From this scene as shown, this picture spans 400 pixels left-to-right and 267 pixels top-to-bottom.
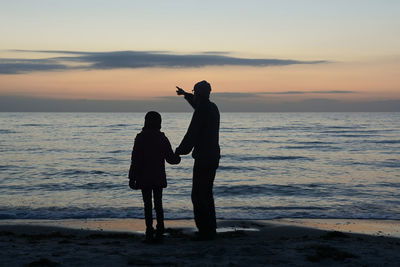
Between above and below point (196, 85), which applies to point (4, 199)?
below

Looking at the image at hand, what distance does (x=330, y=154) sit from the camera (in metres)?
27.1

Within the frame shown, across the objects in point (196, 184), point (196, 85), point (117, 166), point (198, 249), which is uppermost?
point (196, 85)

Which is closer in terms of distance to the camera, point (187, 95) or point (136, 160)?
point (136, 160)

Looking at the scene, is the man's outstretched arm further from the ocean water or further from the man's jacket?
the ocean water

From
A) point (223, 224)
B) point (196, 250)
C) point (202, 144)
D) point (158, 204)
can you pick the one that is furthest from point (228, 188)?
point (196, 250)

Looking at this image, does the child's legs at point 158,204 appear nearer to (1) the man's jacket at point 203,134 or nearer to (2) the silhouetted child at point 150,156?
(2) the silhouetted child at point 150,156

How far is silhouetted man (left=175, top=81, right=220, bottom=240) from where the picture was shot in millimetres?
5660

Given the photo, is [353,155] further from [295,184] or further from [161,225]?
[161,225]

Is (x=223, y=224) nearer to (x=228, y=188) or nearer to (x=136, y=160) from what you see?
(x=136, y=160)

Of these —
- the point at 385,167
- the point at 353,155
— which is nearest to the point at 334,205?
the point at 385,167

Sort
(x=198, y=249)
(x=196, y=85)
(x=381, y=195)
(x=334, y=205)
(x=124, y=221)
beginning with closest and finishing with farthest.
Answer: (x=198, y=249) → (x=196, y=85) → (x=124, y=221) → (x=334, y=205) → (x=381, y=195)

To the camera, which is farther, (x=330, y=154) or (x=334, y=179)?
(x=330, y=154)

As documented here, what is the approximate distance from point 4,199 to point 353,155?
2104cm

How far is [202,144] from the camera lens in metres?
5.72
